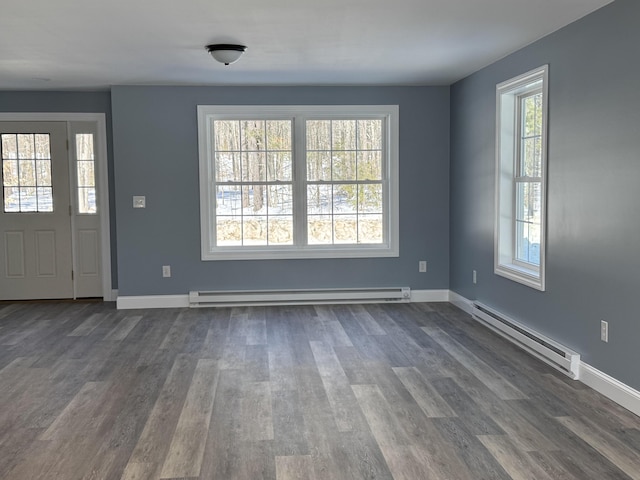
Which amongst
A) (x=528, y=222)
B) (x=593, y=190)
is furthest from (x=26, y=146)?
(x=593, y=190)

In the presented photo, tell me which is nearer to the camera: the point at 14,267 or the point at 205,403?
the point at 205,403

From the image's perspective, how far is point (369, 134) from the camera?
22.7ft

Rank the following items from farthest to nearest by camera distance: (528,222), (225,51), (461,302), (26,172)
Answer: (26,172), (461,302), (528,222), (225,51)

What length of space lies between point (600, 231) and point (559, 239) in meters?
0.52

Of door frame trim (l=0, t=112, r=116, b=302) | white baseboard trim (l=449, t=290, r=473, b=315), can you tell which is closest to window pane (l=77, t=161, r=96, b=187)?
door frame trim (l=0, t=112, r=116, b=302)

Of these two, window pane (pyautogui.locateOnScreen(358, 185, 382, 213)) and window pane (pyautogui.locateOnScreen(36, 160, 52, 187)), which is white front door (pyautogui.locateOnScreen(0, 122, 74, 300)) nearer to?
window pane (pyautogui.locateOnScreen(36, 160, 52, 187))

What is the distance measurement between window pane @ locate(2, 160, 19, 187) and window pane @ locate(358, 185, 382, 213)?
154 inches

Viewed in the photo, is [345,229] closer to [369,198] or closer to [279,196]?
[369,198]

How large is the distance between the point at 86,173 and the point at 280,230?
2340 mm

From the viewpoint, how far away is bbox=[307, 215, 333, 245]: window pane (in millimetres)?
6938

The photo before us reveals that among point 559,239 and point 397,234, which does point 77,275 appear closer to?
point 397,234

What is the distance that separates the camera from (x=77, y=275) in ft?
23.9

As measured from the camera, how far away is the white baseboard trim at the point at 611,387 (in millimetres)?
3538

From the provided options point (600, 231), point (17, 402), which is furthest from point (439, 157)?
point (17, 402)
